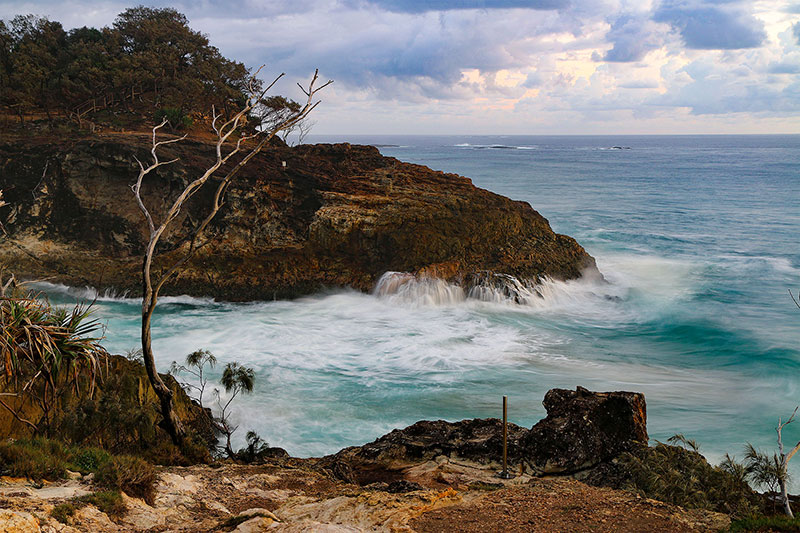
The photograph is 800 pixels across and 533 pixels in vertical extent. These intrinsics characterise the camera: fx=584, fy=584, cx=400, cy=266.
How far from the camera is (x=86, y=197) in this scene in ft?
97.7

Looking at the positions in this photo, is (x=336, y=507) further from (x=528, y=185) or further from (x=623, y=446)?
(x=528, y=185)

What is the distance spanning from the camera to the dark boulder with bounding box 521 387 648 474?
10.8 metres

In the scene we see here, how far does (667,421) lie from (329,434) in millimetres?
9697

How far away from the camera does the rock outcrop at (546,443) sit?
1083cm

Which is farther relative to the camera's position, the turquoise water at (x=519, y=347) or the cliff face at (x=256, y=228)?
the cliff face at (x=256, y=228)

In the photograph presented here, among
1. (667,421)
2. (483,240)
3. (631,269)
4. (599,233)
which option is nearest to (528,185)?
(599,233)

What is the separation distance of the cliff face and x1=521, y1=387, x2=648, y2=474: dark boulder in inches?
672

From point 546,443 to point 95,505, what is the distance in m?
7.58

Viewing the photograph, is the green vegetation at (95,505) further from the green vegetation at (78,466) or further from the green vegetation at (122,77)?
the green vegetation at (122,77)

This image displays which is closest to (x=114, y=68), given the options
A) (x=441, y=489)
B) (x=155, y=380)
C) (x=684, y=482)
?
(x=155, y=380)

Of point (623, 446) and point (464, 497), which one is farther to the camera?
point (623, 446)

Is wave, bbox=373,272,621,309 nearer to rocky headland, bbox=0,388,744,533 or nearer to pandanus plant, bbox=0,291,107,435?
rocky headland, bbox=0,388,744,533

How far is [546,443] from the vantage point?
36.0 feet

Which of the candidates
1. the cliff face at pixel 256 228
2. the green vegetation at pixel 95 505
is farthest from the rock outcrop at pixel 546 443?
the cliff face at pixel 256 228
